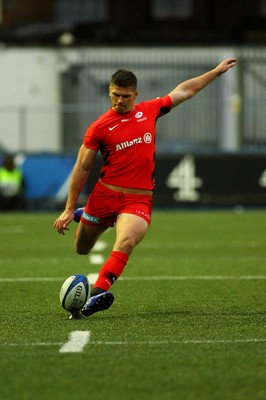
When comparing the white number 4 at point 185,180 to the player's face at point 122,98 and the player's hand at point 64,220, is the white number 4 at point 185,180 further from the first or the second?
the player's hand at point 64,220

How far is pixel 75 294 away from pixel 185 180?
17.9 m

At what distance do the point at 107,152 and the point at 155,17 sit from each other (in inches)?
1301

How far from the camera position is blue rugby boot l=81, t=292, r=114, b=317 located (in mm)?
9117

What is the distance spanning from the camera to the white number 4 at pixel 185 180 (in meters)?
27.0

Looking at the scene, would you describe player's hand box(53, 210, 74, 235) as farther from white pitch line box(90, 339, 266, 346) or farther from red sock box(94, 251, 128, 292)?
white pitch line box(90, 339, 266, 346)

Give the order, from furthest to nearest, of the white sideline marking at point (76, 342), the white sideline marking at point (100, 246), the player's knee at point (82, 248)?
the white sideline marking at point (100, 246)
the player's knee at point (82, 248)
the white sideline marking at point (76, 342)

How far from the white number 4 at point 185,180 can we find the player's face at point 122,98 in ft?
56.9

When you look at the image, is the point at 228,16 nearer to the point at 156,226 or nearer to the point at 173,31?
the point at 173,31

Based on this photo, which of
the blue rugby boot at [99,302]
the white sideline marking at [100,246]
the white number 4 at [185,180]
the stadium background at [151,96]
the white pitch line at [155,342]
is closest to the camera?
the white pitch line at [155,342]

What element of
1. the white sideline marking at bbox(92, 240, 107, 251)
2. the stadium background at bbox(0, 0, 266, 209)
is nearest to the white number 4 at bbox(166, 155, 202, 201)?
the stadium background at bbox(0, 0, 266, 209)

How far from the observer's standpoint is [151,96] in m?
32.5

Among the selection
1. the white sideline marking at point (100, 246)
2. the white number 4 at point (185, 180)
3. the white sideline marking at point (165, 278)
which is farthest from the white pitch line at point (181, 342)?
the white number 4 at point (185, 180)

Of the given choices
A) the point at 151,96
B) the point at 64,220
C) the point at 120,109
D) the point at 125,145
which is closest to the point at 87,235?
the point at 64,220

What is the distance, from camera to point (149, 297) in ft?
36.1
